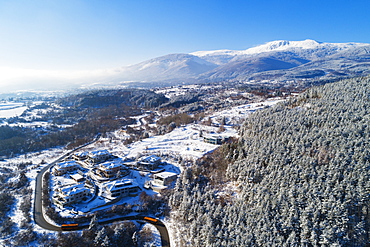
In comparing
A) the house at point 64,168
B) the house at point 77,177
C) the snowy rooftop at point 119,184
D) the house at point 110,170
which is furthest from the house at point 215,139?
the house at point 64,168

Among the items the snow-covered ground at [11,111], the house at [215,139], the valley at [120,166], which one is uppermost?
the snow-covered ground at [11,111]

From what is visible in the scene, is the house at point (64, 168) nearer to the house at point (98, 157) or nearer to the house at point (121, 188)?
the house at point (98, 157)

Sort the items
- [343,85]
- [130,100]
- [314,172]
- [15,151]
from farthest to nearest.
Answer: [130,100], [15,151], [343,85], [314,172]

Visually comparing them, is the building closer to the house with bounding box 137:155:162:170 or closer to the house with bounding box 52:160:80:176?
the house with bounding box 137:155:162:170

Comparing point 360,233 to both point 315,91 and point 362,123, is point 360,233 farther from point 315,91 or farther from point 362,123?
point 315,91

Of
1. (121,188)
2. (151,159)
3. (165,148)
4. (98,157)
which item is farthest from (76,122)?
(121,188)

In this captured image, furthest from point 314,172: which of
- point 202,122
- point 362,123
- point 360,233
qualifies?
point 202,122
